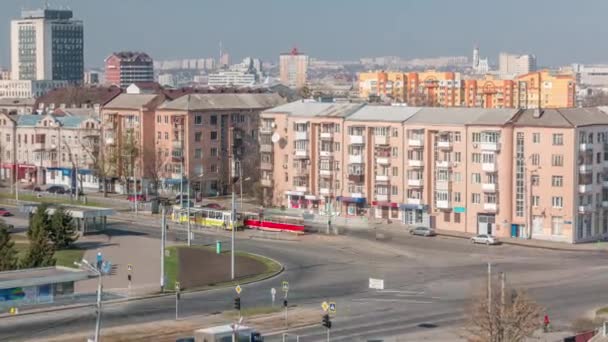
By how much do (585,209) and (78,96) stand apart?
85.2m

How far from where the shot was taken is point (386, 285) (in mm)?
61969

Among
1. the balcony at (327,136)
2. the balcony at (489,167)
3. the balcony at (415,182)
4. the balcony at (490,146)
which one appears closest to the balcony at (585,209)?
the balcony at (489,167)

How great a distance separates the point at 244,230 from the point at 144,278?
22.8 meters

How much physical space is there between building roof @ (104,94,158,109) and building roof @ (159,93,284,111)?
2624 mm

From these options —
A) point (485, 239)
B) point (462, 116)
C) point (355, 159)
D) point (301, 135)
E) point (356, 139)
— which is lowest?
point (485, 239)

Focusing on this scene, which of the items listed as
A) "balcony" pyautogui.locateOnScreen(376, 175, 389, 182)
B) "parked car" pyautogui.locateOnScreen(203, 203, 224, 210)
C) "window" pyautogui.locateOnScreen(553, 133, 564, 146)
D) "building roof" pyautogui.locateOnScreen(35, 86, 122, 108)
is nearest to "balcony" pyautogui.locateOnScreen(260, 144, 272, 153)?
"parked car" pyautogui.locateOnScreen(203, 203, 224, 210)

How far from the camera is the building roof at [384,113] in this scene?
90.3 m

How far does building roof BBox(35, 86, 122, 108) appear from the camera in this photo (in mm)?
144000

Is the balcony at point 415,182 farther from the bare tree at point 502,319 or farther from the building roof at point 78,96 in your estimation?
the building roof at point 78,96

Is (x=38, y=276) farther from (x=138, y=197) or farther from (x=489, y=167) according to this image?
(x=138, y=197)

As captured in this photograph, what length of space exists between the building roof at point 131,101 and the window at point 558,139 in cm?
4337

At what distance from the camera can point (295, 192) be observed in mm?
96188

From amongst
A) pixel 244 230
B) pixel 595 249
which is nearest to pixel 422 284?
pixel 595 249

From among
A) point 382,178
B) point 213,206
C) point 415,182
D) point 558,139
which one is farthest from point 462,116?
point 213,206
